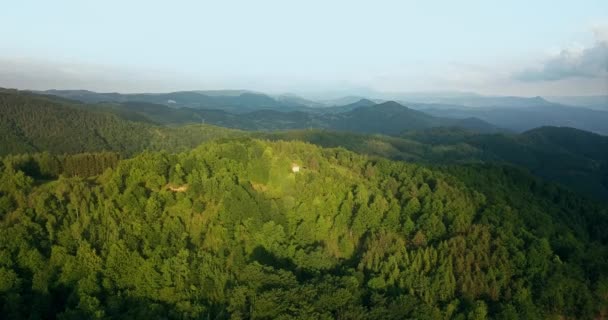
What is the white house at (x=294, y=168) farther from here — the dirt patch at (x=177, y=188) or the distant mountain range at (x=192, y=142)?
the distant mountain range at (x=192, y=142)

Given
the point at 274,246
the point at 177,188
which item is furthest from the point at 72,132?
the point at 274,246

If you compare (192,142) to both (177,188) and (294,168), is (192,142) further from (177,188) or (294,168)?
(177,188)

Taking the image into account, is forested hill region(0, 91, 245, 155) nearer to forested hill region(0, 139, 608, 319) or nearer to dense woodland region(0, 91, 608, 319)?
dense woodland region(0, 91, 608, 319)

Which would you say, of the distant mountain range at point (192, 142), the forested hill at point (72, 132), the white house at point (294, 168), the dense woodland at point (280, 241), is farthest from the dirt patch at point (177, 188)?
the distant mountain range at point (192, 142)

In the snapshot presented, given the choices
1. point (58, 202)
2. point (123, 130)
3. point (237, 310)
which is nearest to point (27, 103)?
point (123, 130)

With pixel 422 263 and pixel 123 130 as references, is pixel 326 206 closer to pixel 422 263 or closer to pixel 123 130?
pixel 422 263

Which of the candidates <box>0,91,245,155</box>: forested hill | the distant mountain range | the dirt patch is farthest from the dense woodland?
<box>0,91,245,155</box>: forested hill

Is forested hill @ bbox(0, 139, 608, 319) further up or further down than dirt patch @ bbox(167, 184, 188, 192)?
further down
